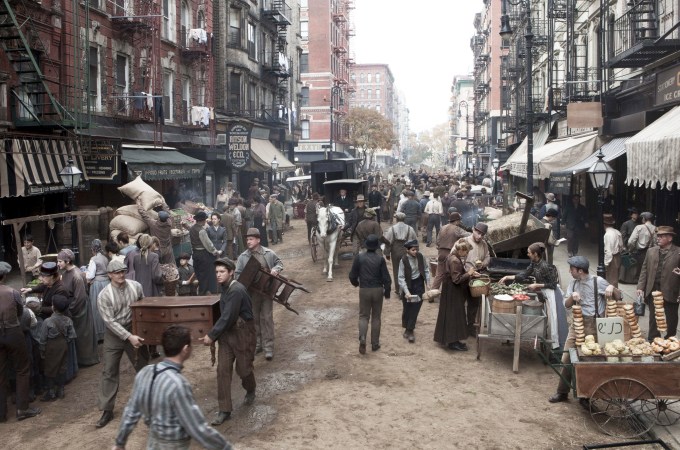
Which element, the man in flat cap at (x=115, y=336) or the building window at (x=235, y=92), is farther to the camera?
the building window at (x=235, y=92)

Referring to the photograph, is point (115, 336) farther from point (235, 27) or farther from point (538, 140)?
point (235, 27)

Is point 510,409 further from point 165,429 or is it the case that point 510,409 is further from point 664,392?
point 165,429

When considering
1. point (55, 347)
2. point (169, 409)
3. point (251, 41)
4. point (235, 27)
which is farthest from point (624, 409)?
point (251, 41)

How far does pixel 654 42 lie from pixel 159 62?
18.8 metres

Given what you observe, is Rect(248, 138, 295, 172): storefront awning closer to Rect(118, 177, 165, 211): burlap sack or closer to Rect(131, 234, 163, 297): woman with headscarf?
Rect(118, 177, 165, 211): burlap sack

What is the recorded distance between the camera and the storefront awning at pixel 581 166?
1803cm

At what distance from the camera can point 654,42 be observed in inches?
577

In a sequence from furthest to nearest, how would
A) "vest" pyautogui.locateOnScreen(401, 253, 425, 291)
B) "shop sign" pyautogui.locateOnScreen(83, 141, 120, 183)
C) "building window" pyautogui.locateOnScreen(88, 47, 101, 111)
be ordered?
"building window" pyautogui.locateOnScreen(88, 47, 101, 111) → "shop sign" pyautogui.locateOnScreen(83, 141, 120, 183) → "vest" pyautogui.locateOnScreen(401, 253, 425, 291)

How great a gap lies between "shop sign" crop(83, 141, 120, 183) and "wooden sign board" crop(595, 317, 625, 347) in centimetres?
1492

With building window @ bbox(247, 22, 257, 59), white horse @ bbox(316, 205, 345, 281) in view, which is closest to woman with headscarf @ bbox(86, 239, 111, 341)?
white horse @ bbox(316, 205, 345, 281)

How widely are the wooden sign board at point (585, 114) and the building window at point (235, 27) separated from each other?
2252cm

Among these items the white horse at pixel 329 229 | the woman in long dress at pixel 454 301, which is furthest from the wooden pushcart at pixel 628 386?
the white horse at pixel 329 229

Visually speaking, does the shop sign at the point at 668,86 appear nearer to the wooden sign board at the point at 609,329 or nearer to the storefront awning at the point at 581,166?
the storefront awning at the point at 581,166

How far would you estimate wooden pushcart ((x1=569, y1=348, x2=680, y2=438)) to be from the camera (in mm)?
7414
